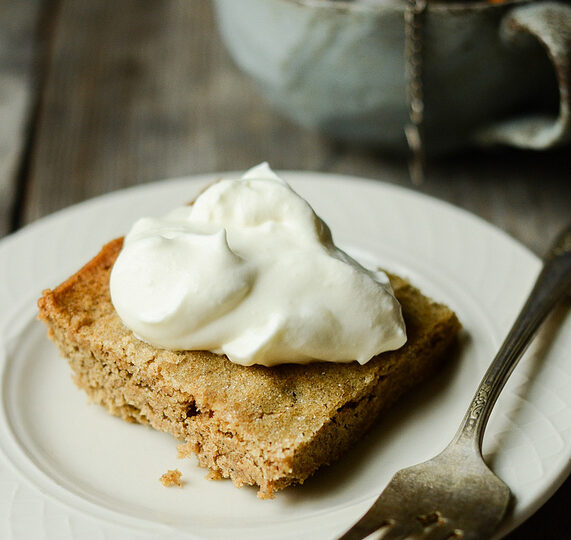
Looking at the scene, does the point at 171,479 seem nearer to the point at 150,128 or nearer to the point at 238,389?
the point at 238,389

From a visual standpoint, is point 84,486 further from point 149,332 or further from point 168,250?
point 168,250

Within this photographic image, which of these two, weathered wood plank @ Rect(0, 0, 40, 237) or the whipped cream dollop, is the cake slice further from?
weathered wood plank @ Rect(0, 0, 40, 237)

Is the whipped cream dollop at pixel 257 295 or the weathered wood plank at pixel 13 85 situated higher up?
the whipped cream dollop at pixel 257 295

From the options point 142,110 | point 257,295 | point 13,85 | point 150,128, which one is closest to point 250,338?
point 257,295

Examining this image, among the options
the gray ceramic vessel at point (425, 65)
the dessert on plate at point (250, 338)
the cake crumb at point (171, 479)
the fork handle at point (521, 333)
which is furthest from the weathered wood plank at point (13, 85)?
the fork handle at point (521, 333)

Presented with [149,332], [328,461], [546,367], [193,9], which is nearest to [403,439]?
[328,461]

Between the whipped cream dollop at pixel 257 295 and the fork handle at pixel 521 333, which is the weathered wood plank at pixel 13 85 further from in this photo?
the fork handle at pixel 521 333
